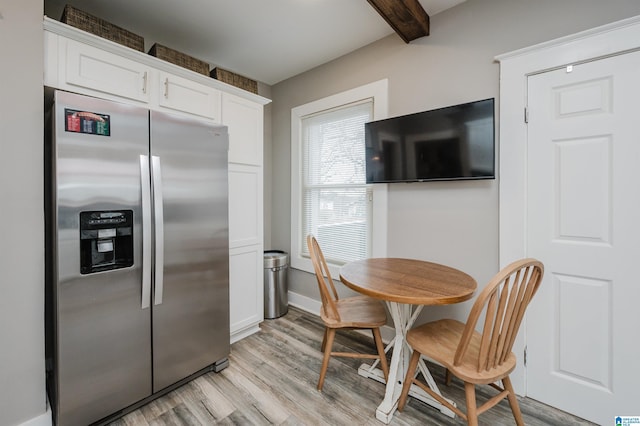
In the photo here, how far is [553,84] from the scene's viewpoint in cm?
165

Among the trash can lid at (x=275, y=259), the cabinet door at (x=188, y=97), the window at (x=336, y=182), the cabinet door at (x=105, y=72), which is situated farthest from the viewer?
the trash can lid at (x=275, y=259)

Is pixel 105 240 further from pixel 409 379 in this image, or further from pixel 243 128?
pixel 409 379

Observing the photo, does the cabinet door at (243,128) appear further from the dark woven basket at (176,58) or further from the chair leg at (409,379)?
the chair leg at (409,379)

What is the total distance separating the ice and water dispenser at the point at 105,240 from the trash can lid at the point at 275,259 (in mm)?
1473

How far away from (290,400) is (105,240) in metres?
1.48

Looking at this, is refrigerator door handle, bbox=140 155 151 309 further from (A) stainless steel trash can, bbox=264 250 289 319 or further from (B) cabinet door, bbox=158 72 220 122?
(A) stainless steel trash can, bbox=264 250 289 319

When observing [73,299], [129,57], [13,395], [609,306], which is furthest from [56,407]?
[609,306]

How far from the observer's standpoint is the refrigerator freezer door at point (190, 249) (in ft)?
5.63

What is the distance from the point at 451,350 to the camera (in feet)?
4.65

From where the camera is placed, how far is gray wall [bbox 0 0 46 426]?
4.41 ft

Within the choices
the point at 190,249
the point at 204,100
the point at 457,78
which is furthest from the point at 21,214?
the point at 457,78

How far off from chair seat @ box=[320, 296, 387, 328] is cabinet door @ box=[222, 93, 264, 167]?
5.05 ft

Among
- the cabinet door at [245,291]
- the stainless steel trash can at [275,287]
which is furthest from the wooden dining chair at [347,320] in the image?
the stainless steel trash can at [275,287]

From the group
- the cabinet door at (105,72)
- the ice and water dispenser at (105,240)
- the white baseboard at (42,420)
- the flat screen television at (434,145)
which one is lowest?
the white baseboard at (42,420)
